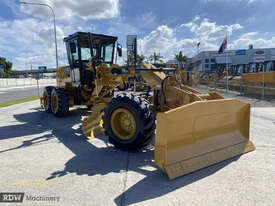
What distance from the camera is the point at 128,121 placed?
13.6 ft

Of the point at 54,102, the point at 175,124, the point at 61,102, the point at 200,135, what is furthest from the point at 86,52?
the point at 200,135

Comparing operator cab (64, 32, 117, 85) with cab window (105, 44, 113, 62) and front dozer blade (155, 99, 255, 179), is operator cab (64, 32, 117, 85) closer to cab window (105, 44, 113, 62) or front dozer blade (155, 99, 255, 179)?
cab window (105, 44, 113, 62)

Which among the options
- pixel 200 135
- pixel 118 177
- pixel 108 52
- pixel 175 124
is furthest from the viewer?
pixel 108 52

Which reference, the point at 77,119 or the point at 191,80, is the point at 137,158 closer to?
the point at 77,119

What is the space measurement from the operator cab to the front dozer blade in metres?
4.82

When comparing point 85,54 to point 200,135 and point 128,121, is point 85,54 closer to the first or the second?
point 128,121

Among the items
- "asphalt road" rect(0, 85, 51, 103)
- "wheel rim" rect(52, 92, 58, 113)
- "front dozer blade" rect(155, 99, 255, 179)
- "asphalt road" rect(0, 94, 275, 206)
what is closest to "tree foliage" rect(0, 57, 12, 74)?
"asphalt road" rect(0, 85, 51, 103)

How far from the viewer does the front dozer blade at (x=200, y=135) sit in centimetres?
311

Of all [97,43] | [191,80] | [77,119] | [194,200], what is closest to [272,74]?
[191,80]

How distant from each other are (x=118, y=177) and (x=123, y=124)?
1379mm

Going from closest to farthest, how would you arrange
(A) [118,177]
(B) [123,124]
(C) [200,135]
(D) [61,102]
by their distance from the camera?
(A) [118,177] → (C) [200,135] → (B) [123,124] → (D) [61,102]

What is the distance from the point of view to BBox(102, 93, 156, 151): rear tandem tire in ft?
12.3

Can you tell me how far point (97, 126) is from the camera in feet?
16.4

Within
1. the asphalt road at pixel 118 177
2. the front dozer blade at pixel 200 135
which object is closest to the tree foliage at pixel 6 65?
the asphalt road at pixel 118 177
